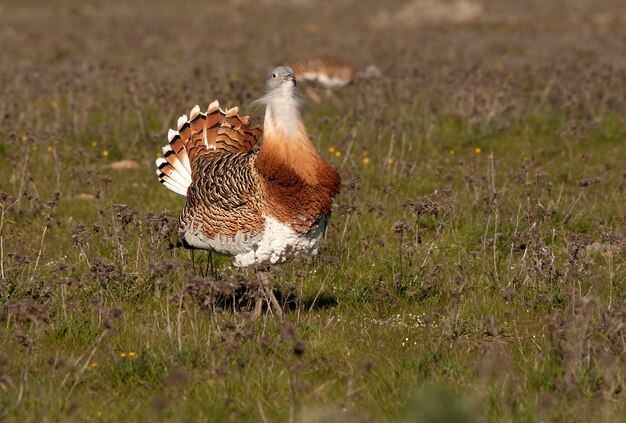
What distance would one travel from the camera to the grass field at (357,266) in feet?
14.6

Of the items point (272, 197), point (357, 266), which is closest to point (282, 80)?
point (272, 197)

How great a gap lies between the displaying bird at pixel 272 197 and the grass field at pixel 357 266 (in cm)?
20

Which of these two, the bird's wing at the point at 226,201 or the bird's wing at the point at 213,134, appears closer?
the bird's wing at the point at 226,201

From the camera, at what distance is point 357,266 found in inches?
266

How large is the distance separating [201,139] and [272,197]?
5.21 ft

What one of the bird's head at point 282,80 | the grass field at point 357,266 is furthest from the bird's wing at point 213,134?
the bird's head at point 282,80

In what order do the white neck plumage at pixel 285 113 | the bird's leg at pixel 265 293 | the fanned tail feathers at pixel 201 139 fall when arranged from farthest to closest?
the fanned tail feathers at pixel 201 139
the white neck plumage at pixel 285 113
the bird's leg at pixel 265 293

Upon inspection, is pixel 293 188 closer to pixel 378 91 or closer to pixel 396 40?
pixel 378 91

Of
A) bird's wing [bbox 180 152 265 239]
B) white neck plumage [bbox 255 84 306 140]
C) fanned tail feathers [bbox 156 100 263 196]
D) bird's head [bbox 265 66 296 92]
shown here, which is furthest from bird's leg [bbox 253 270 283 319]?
fanned tail feathers [bbox 156 100 263 196]

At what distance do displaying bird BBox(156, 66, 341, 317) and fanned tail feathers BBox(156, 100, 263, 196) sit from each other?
0.84 meters

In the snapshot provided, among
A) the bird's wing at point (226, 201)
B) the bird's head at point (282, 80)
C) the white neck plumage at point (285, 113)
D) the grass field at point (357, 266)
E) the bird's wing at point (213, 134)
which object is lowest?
the grass field at point (357, 266)

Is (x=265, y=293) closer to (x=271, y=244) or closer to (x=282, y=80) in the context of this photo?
(x=271, y=244)

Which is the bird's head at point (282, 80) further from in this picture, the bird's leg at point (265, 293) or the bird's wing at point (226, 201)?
the bird's leg at point (265, 293)

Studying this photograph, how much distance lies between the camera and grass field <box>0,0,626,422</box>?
4.45 metres
